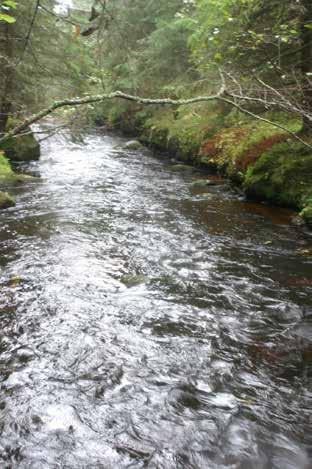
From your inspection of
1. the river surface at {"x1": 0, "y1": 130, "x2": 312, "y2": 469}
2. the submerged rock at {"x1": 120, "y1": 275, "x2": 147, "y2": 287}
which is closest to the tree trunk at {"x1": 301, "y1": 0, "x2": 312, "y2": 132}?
the river surface at {"x1": 0, "y1": 130, "x2": 312, "y2": 469}

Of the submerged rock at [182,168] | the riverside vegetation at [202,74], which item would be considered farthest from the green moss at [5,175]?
the submerged rock at [182,168]

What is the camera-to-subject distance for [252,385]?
12.6 ft

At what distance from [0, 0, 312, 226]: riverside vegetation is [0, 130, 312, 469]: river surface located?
198cm

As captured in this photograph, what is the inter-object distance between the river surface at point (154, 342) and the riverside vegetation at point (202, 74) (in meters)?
1.98

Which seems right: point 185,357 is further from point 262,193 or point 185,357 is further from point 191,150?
point 191,150

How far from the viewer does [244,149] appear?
11047 millimetres

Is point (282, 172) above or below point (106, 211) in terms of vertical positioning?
above

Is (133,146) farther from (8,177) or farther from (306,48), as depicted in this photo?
(306,48)

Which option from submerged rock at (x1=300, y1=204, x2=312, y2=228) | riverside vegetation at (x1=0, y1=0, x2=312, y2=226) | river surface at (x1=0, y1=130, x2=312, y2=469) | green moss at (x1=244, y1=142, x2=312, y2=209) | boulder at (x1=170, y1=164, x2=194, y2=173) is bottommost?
river surface at (x1=0, y1=130, x2=312, y2=469)

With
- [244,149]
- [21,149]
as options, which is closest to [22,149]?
[21,149]

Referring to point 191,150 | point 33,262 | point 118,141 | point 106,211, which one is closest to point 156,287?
point 33,262

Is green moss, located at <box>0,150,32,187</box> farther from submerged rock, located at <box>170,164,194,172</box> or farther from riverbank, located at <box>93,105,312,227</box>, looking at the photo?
riverbank, located at <box>93,105,312,227</box>

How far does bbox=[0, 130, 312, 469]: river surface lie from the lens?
126 inches

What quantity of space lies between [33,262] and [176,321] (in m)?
2.61
